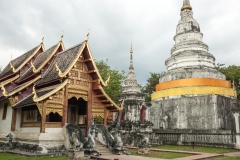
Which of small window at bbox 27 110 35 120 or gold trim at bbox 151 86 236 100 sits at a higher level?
gold trim at bbox 151 86 236 100

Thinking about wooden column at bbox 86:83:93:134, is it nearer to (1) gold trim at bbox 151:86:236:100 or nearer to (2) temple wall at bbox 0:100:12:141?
(2) temple wall at bbox 0:100:12:141

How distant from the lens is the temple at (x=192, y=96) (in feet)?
67.1

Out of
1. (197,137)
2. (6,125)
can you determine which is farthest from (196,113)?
(6,125)

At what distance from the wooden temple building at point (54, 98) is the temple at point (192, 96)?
8.54 metres

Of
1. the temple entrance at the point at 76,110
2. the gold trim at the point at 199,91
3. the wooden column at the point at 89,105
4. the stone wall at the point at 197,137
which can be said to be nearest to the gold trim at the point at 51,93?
the wooden column at the point at 89,105

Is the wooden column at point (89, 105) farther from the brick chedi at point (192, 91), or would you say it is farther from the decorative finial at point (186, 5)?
the decorative finial at point (186, 5)

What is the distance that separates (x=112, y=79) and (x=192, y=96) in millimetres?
13079

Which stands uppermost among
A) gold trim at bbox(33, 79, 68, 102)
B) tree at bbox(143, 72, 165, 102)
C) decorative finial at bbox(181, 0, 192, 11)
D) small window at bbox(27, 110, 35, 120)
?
decorative finial at bbox(181, 0, 192, 11)

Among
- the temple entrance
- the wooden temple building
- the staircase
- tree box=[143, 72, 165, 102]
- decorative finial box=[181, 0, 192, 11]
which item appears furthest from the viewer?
tree box=[143, 72, 165, 102]

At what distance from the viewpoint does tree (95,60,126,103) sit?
3198 centimetres

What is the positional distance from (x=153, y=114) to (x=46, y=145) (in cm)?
1579

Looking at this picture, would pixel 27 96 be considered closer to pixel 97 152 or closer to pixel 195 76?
pixel 97 152

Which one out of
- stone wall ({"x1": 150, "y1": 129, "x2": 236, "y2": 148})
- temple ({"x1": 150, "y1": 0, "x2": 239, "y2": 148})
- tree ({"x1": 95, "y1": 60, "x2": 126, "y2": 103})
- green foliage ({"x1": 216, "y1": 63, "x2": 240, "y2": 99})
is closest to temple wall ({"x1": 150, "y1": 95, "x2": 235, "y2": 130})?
temple ({"x1": 150, "y1": 0, "x2": 239, "y2": 148})

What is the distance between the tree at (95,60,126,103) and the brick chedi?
23.1 ft
